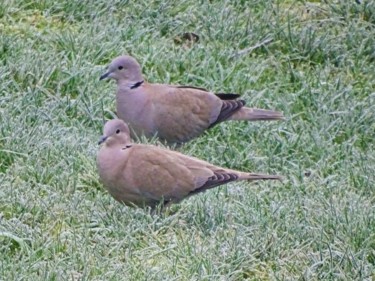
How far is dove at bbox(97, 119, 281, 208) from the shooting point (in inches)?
220

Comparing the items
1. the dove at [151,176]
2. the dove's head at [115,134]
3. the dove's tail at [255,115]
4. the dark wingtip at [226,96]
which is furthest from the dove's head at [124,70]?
the dove at [151,176]

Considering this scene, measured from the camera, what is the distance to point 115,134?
580 centimetres

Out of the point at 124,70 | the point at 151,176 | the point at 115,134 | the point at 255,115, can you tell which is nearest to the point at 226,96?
the point at 255,115

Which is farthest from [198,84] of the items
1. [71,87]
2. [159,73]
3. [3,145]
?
[3,145]

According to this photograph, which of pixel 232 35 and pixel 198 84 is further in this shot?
pixel 232 35

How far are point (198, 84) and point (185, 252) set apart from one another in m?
2.89

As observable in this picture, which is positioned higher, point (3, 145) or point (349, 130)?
point (3, 145)

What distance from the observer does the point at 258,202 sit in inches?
231

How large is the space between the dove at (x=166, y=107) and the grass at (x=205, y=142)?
0.17 metres

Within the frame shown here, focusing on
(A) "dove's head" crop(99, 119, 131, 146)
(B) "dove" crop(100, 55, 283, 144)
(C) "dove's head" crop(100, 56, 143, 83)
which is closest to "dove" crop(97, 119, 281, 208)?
(A) "dove's head" crop(99, 119, 131, 146)

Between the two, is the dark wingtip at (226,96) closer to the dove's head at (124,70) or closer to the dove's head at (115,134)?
the dove's head at (124,70)

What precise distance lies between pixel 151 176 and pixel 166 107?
4.73ft

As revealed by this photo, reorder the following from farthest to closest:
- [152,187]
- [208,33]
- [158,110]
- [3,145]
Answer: [208,33]
[158,110]
[3,145]
[152,187]

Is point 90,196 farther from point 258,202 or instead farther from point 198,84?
point 198,84
